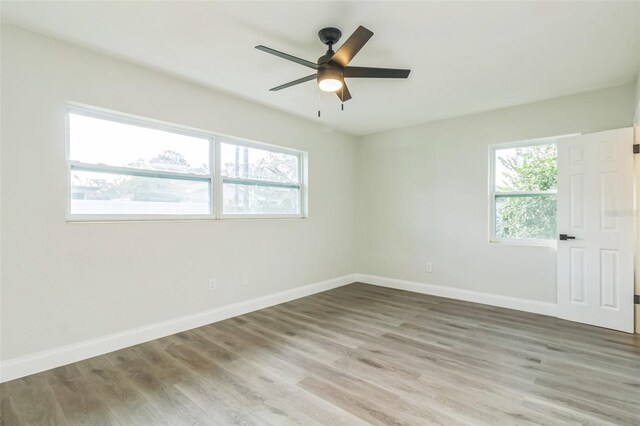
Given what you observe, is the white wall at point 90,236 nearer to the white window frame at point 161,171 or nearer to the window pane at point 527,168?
the white window frame at point 161,171

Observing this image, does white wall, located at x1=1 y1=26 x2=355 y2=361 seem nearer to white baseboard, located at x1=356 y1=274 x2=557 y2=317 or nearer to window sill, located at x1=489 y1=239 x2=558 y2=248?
white baseboard, located at x1=356 y1=274 x2=557 y2=317

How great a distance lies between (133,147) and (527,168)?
15.0 feet

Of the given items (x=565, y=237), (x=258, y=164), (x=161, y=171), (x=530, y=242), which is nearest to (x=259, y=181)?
(x=258, y=164)

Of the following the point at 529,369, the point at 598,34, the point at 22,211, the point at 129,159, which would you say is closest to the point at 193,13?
the point at 129,159

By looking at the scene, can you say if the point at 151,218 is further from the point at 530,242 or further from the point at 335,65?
the point at 530,242

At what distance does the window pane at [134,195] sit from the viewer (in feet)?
8.79

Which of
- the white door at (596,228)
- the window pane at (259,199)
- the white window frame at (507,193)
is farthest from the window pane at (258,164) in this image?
the white door at (596,228)

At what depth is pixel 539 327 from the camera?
3279mm

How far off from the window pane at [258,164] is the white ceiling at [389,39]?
71 cm

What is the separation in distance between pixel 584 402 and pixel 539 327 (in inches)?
57.1

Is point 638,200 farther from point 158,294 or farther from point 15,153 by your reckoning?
point 15,153

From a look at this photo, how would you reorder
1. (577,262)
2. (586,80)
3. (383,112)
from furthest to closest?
(383,112)
(577,262)
(586,80)

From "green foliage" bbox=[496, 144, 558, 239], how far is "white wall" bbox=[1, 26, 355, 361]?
3164 mm

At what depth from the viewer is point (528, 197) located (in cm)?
393
